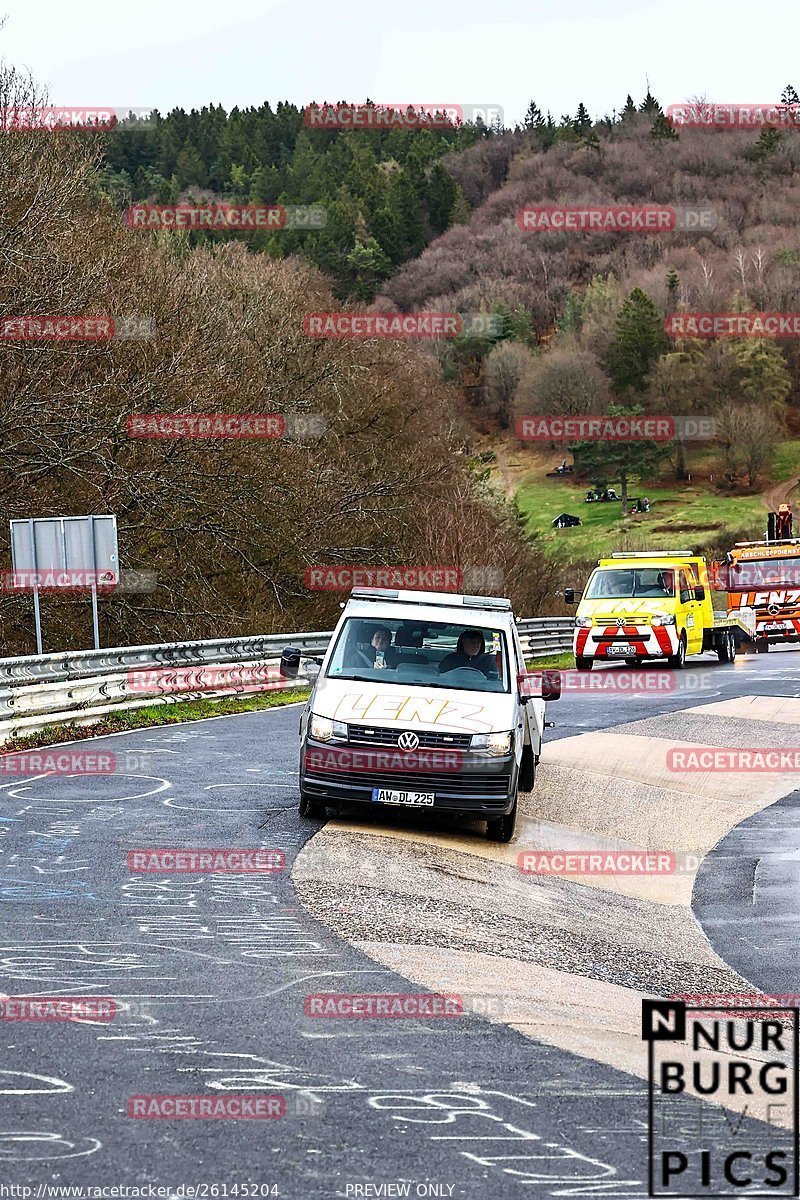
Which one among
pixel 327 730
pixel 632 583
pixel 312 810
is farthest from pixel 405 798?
pixel 632 583

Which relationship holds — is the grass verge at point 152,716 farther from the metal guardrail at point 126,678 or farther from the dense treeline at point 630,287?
the dense treeline at point 630,287

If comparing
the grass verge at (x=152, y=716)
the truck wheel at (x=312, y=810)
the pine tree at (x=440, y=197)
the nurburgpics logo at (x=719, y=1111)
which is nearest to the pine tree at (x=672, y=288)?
the pine tree at (x=440, y=197)

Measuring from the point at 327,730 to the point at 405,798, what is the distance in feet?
2.79

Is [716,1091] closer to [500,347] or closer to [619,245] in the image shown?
[500,347]

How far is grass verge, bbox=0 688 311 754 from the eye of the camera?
18.6 meters

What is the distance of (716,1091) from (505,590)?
4085cm

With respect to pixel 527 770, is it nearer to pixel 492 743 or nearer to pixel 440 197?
pixel 492 743

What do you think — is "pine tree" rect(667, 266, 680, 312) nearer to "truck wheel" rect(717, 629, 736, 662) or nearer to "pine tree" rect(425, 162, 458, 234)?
"pine tree" rect(425, 162, 458, 234)

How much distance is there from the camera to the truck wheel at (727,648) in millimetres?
34844

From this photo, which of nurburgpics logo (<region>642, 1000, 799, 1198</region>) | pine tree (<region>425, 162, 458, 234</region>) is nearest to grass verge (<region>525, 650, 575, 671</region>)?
nurburgpics logo (<region>642, 1000, 799, 1198</region>)

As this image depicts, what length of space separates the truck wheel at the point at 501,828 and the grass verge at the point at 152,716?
22.8 ft

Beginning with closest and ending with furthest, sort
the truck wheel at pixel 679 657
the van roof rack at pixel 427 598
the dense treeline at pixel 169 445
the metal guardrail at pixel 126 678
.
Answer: the van roof rack at pixel 427 598
the metal guardrail at pixel 126 678
the dense treeline at pixel 169 445
the truck wheel at pixel 679 657

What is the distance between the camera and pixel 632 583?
31594mm

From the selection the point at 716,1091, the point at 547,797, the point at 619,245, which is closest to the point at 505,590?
the point at 547,797
